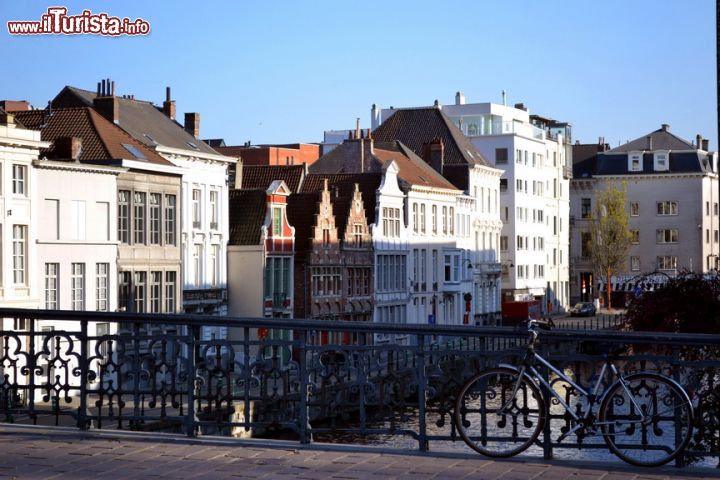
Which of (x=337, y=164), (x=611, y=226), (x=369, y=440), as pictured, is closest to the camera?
(x=369, y=440)

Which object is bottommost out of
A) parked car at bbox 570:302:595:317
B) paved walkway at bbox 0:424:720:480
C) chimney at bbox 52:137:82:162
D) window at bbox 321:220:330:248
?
parked car at bbox 570:302:595:317

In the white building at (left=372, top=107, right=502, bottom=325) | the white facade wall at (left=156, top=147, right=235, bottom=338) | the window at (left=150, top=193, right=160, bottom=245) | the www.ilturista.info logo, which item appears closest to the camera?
the www.ilturista.info logo

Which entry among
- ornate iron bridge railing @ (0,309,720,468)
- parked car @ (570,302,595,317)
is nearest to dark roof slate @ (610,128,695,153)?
parked car @ (570,302,595,317)

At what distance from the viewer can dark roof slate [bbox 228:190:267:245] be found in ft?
201

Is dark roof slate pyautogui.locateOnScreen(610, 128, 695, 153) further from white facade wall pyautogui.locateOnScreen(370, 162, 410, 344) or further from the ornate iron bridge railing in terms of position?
the ornate iron bridge railing

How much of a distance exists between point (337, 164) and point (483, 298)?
59.7 ft

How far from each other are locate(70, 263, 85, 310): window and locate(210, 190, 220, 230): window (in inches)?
389

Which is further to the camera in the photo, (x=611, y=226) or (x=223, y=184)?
(x=611, y=226)

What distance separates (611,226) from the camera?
11075 cm

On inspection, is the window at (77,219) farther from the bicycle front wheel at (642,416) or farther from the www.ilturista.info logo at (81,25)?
the bicycle front wheel at (642,416)

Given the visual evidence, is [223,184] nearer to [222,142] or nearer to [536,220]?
[222,142]

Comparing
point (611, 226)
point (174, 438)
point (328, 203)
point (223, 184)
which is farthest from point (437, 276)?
point (174, 438)

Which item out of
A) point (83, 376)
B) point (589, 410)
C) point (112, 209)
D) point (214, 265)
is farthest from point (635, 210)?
point (589, 410)

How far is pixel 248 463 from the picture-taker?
439 inches
